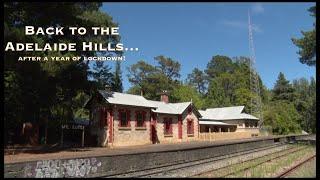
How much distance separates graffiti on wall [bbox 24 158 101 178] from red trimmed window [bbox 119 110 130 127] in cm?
1762

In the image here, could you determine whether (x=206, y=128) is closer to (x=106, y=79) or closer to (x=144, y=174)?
(x=106, y=79)

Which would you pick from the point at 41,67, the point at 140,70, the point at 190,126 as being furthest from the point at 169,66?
the point at 41,67

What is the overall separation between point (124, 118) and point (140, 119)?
2277mm

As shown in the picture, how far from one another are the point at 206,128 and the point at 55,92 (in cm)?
3263

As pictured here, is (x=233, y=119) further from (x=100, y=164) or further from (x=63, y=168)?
(x=63, y=168)

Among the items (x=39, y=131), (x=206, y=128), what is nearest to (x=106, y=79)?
(x=206, y=128)

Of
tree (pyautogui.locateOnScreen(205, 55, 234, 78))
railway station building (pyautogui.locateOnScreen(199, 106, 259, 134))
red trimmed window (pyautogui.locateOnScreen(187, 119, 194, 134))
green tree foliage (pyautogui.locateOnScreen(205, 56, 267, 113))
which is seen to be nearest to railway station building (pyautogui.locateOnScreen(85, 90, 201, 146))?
red trimmed window (pyautogui.locateOnScreen(187, 119, 194, 134))

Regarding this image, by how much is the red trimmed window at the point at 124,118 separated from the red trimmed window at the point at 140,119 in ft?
4.42

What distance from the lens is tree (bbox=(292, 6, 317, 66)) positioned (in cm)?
3328

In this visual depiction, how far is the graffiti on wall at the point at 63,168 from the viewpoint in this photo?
14726 mm

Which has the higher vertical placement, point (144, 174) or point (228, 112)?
point (228, 112)

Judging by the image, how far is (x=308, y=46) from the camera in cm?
3384

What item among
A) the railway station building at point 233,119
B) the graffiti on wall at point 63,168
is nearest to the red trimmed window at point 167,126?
the railway station building at point 233,119

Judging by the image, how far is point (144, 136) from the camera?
37.1 meters
